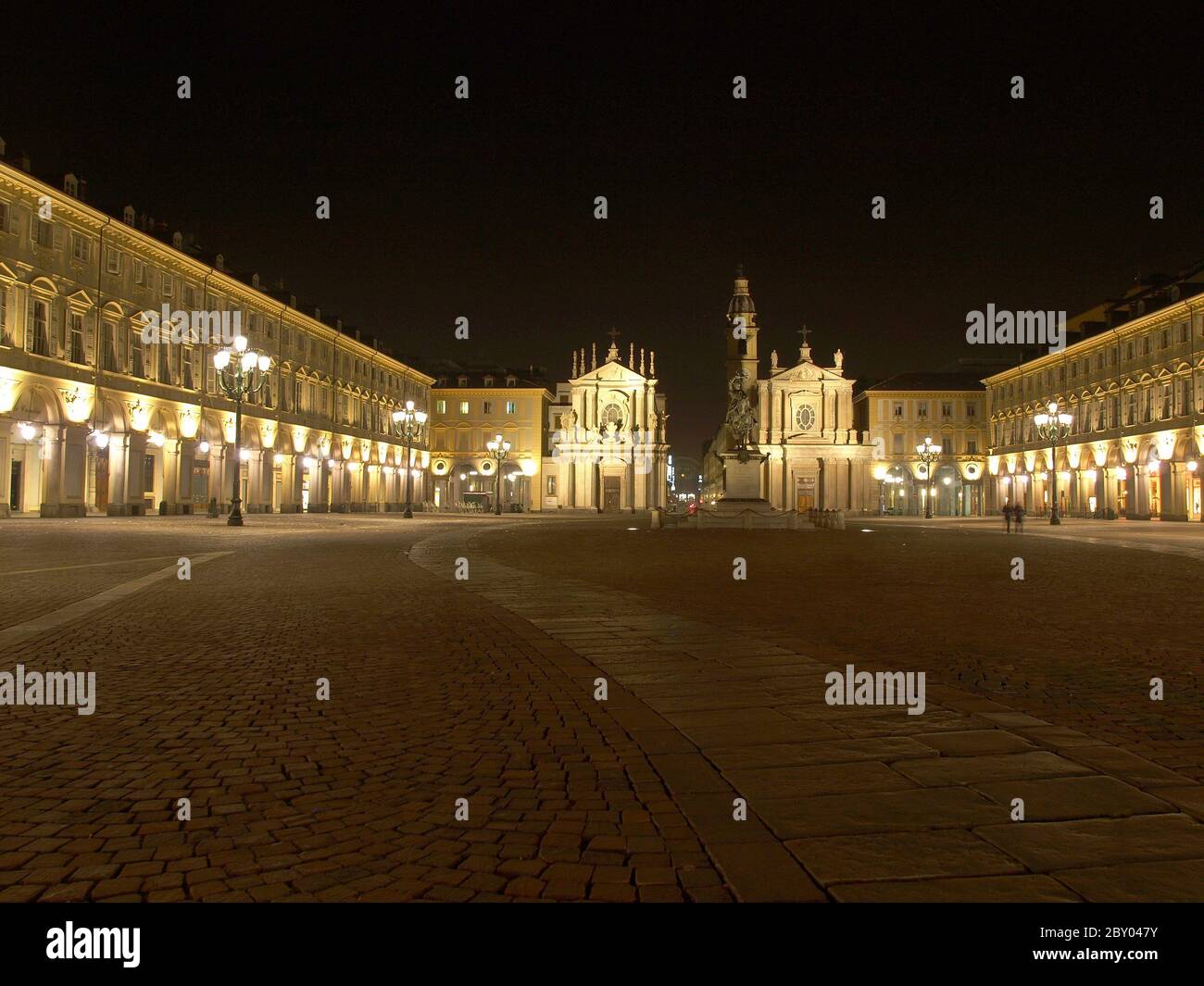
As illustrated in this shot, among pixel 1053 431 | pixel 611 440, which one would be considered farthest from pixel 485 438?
pixel 1053 431

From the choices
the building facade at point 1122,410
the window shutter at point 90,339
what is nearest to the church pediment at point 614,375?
the building facade at point 1122,410

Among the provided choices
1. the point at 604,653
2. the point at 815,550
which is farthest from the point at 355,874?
the point at 815,550

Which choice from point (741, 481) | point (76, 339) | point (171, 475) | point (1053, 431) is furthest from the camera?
point (171, 475)

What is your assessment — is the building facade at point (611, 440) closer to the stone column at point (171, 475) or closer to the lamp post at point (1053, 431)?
the lamp post at point (1053, 431)

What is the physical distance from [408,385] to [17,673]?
90.6m

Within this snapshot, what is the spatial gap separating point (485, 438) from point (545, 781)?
96104 millimetres

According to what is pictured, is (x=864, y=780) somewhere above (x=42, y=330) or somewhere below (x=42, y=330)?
below

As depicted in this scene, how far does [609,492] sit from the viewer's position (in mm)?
98375

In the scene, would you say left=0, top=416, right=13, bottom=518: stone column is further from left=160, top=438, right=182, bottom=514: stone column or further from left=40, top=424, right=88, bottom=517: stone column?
→ left=160, top=438, right=182, bottom=514: stone column

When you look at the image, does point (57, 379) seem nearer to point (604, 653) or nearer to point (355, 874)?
point (604, 653)

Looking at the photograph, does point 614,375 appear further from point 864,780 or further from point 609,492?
point 864,780

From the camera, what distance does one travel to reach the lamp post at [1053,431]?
161ft

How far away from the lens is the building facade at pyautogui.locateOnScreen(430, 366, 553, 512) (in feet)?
326

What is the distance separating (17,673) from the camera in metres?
7.13
